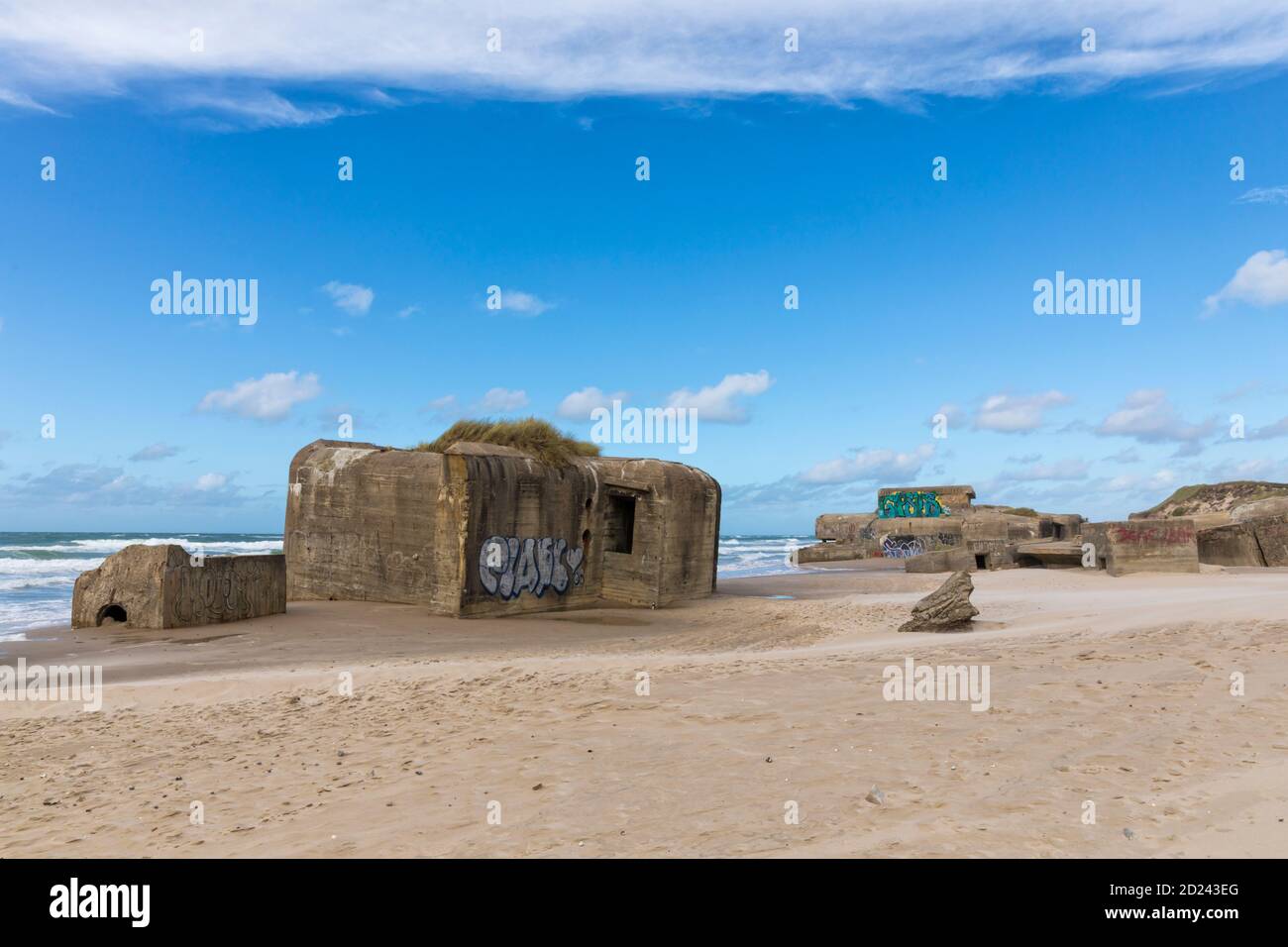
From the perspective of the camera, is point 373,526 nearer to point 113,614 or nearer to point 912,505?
point 113,614

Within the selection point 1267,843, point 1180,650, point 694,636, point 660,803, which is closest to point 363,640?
point 694,636

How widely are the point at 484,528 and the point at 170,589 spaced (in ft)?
14.1

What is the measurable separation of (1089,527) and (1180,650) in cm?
1170

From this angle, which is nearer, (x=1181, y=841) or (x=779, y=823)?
(x=1181, y=841)

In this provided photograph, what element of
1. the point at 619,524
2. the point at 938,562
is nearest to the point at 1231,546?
the point at 938,562

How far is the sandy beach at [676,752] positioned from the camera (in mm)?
3881

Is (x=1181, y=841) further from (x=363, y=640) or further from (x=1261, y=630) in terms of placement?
(x=363, y=640)

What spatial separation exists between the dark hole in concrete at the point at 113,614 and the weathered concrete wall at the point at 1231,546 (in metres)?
21.2

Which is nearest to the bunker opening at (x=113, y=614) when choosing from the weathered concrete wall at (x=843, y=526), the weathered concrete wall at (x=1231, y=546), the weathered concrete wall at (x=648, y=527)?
the weathered concrete wall at (x=648, y=527)

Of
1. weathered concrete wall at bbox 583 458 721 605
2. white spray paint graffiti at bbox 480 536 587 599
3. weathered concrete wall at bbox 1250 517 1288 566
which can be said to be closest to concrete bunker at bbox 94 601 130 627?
white spray paint graffiti at bbox 480 536 587 599

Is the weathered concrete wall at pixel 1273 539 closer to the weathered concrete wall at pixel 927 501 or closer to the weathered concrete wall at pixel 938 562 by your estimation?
the weathered concrete wall at pixel 938 562

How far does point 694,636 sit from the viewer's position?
1221cm

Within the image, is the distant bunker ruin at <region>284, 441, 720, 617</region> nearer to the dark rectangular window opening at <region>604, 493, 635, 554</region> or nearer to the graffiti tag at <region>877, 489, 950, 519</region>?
the dark rectangular window opening at <region>604, 493, 635, 554</region>

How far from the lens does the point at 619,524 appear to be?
1697 centimetres
